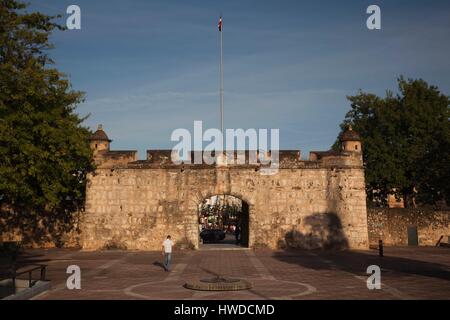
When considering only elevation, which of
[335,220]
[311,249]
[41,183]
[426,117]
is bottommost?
[311,249]

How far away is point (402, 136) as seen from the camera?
121ft

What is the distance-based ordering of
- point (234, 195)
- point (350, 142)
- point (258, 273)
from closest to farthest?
point (258, 273) < point (234, 195) < point (350, 142)

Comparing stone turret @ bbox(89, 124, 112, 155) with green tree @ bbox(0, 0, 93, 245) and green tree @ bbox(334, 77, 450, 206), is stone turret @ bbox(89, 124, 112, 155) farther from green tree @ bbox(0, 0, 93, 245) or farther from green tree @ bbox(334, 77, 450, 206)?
green tree @ bbox(334, 77, 450, 206)

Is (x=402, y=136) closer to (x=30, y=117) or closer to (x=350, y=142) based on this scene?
(x=350, y=142)

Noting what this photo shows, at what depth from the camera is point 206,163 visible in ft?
89.9

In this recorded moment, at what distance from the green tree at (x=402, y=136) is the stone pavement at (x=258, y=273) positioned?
11.2 meters

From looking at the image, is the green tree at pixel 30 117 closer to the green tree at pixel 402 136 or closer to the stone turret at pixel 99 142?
the stone turret at pixel 99 142

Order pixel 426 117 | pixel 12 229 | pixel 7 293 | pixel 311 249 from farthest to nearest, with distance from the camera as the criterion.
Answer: pixel 426 117 < pixel 12 229 < pixel 311 249 < pixel 7 293

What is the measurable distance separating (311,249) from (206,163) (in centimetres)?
790

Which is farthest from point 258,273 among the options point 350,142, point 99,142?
point 99,142

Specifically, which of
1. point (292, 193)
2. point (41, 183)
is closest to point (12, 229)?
point (41, 183)

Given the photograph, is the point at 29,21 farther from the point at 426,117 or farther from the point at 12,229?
the point at 426,117

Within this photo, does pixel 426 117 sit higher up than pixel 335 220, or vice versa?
pixel 426 117

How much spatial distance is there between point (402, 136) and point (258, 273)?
81.1 feet
